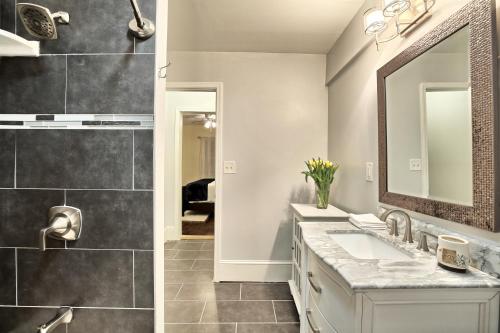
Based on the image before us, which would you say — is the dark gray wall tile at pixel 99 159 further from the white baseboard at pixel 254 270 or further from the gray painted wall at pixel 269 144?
the white baseboard at pixel 254 270

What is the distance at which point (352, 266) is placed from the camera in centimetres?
85

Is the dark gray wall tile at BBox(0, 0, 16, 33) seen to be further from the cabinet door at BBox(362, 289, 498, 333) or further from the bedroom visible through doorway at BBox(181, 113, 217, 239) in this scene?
the bedroom visible through doorway at BBox(181, 113, 217, 239)

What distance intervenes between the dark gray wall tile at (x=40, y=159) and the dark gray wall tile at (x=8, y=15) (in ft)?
1.41

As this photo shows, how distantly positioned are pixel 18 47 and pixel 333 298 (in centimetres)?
154

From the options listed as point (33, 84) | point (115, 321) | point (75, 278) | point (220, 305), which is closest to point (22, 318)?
point (75, 278)

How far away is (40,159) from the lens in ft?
3.19

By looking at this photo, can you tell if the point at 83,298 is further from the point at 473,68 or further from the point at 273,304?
the point at 473,68

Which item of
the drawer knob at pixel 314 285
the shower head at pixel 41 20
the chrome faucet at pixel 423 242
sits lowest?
the drawer knob at pixel 314 285

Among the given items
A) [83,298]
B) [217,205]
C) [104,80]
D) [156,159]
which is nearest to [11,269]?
[83,298]

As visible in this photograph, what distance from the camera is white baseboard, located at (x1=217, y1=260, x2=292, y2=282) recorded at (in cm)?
252

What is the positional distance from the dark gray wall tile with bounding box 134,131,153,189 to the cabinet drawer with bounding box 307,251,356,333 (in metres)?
0.79

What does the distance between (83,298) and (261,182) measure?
1.81m

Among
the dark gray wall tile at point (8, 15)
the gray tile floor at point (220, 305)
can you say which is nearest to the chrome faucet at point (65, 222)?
the dark gray wall tile at point (8, 15)

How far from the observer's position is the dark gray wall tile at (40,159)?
0.97m
